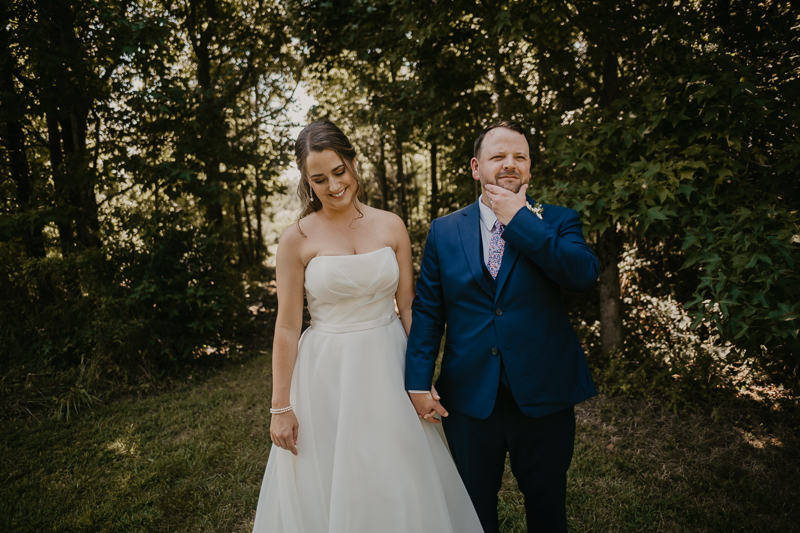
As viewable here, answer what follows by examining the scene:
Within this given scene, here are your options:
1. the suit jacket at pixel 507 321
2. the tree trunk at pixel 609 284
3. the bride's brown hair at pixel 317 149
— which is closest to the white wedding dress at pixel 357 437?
the suit jacket at pixel 507 321

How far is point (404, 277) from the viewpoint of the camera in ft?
8.06

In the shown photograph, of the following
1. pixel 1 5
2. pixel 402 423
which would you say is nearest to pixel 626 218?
pixel 402 423

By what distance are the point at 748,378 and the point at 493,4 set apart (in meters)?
4.48

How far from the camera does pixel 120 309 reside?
18.6 feet

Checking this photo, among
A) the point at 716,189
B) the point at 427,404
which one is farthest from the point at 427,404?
the point at 716,189

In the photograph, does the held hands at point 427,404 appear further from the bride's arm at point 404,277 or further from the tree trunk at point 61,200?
the tree trunk at point 61,200

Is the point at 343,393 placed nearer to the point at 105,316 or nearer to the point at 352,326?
the point at 352,326

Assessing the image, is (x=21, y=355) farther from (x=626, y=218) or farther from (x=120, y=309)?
(x=626, y=218)

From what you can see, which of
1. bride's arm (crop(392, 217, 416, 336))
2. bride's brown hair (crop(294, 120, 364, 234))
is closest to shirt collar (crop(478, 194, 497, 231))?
bride's arm (crop(392, 217, 416, 336))

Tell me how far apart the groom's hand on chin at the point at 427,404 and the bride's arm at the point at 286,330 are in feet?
2.11

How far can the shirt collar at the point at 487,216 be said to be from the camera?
2.13m

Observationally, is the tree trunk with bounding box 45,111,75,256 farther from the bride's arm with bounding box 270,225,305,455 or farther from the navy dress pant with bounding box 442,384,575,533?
the navy dress pant with bounding box 442,384,575,533

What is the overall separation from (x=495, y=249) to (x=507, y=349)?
1.52ft

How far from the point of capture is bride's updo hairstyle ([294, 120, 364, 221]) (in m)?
2.21
